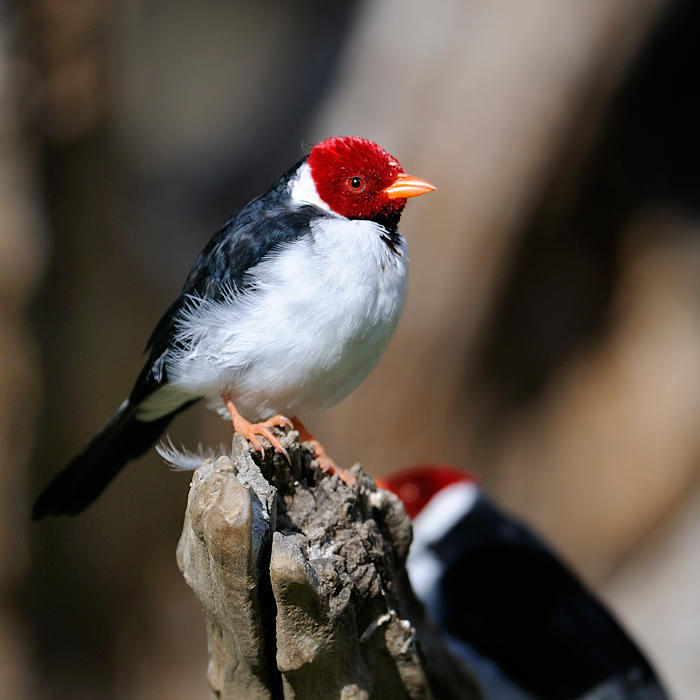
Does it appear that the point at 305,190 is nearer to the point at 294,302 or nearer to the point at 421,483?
the point at 294,302

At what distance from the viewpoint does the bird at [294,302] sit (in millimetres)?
2615

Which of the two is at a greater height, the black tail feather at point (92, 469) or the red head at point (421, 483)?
the black tail feather at point (92, 469)

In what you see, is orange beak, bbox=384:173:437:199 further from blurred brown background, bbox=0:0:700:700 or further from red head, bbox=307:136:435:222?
blurred brown background, bbox=0:0:700:700

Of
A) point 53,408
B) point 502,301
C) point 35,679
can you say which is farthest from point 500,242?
point 35,679

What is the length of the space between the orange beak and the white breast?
0.43 ft

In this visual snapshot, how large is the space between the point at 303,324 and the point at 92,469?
1128 mm

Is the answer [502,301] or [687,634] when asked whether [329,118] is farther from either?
[687,634]

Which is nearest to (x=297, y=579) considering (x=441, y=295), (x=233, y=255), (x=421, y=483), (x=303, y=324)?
(x=303, y=324)

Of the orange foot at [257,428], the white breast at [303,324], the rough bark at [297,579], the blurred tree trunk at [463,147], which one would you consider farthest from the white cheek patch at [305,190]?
the blurred tree trunk at [463,147]

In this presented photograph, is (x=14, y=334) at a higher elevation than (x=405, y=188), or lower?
lower

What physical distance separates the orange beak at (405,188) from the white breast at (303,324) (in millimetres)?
132

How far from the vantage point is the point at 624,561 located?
23.3ft

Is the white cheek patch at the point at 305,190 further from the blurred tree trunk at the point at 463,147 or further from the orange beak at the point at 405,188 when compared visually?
the blurred tree trunk at the point at 463,147

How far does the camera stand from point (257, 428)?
2641mm
